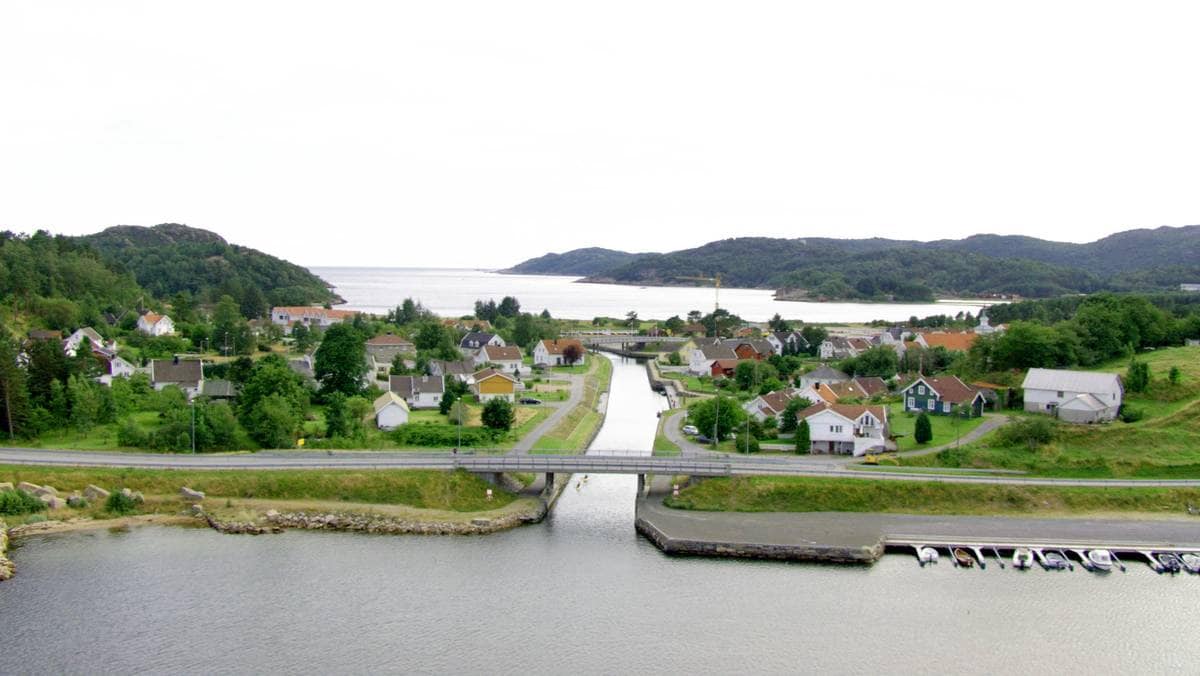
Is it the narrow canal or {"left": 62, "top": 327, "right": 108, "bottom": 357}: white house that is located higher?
{"left": 62, "top": 327, "right": 108, "bottom": 357}: white house

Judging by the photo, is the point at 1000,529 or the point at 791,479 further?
the point at 791,479

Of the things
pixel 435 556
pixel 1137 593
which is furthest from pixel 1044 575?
pixel 435 556

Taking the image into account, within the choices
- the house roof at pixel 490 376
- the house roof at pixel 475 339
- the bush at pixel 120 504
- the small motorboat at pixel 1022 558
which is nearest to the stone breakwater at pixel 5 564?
the bush at pixel 120 504

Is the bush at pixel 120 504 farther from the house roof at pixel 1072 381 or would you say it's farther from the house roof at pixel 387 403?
the house roof at pixel 1072 381

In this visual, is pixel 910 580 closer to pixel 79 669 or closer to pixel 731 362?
pixel 79 669

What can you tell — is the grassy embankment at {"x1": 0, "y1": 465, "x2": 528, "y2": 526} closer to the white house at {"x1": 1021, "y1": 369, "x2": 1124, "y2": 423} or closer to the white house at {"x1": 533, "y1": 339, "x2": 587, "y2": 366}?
the white house at {"x1": 1021, "y1": 369, "x2": 1124, "y2": 423}

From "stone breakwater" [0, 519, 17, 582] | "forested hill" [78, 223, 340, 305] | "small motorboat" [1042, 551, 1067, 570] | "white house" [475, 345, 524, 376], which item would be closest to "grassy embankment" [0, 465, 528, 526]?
"stone breakwater" [0, 519, 17, 582]
